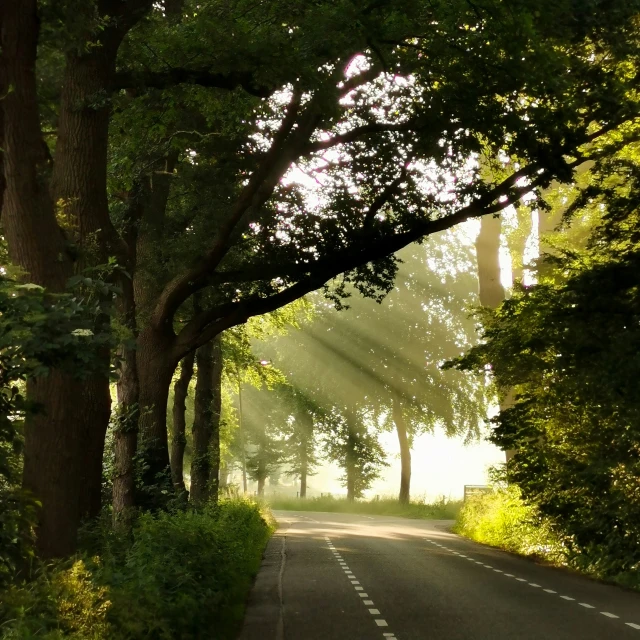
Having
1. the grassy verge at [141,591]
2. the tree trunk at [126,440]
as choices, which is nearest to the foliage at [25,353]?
the grassy verge at [141,591]

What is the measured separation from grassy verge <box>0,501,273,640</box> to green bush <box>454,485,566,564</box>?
35.9 feet

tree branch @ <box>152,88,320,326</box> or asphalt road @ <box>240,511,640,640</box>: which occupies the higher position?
tree branch @ <box>152,88,320,326</box>

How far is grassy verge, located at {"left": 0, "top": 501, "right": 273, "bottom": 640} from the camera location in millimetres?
7680

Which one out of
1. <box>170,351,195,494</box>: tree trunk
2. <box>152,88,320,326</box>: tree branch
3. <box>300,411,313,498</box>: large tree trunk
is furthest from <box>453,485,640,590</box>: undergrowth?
<box>300,411,313,498</box>: large tree trunk

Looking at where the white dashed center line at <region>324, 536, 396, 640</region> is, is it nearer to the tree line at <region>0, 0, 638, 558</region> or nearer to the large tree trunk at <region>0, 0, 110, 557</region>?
the tree line at <region>0, 0, 638, 558</region>

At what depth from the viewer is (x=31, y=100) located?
11062 millimetres

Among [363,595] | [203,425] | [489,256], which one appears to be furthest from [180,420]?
[363,595]

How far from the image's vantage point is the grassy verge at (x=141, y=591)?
302 inches

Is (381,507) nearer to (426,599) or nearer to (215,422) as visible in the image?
(215,422)

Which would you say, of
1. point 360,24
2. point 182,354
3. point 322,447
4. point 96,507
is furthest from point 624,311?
point 322,447

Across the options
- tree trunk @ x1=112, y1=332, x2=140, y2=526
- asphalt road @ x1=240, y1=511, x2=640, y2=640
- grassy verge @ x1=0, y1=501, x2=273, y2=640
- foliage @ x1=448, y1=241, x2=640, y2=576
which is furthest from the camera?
foliage @ x1=448, y1=241, x2=640, y2=576

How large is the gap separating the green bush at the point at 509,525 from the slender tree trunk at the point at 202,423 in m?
9.09

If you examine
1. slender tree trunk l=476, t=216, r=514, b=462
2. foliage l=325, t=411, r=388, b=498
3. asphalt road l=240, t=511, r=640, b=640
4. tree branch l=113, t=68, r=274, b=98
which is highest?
slender tree trunk l=476, t=216, r=514, b=462

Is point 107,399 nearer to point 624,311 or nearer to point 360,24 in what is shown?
point 360,24
